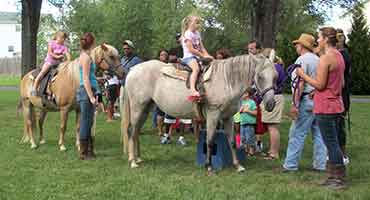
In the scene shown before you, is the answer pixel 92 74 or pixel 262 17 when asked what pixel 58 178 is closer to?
pixel 92 74

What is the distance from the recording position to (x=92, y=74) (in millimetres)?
9141

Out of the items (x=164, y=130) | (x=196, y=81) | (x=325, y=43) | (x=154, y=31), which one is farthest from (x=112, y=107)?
(x=154, y=31)

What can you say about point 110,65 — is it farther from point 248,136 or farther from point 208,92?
point 248,136

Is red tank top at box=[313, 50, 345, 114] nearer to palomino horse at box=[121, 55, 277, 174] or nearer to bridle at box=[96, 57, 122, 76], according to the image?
palomino horse at box=[121, 55, 277, 174]

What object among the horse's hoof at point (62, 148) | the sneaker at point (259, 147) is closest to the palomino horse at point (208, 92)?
the horse's hoof at point (62, 148)

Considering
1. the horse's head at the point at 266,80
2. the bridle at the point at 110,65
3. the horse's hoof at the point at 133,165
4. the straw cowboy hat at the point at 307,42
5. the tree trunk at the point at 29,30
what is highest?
the tree trunk at the point at 29,30

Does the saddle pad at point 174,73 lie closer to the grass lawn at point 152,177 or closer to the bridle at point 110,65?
the bridle at point 110,65

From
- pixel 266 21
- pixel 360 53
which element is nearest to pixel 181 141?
pixel 266 21

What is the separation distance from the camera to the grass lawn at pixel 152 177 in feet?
21.1

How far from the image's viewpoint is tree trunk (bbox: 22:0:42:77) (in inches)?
709

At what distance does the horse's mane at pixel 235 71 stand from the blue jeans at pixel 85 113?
247cm

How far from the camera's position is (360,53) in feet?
94.6

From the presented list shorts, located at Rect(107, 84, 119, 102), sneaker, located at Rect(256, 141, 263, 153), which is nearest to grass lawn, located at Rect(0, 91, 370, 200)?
sneaker, located at Rect(256, 141, 263, 153)

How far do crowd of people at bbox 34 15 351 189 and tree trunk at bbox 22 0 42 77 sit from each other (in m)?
8.17
